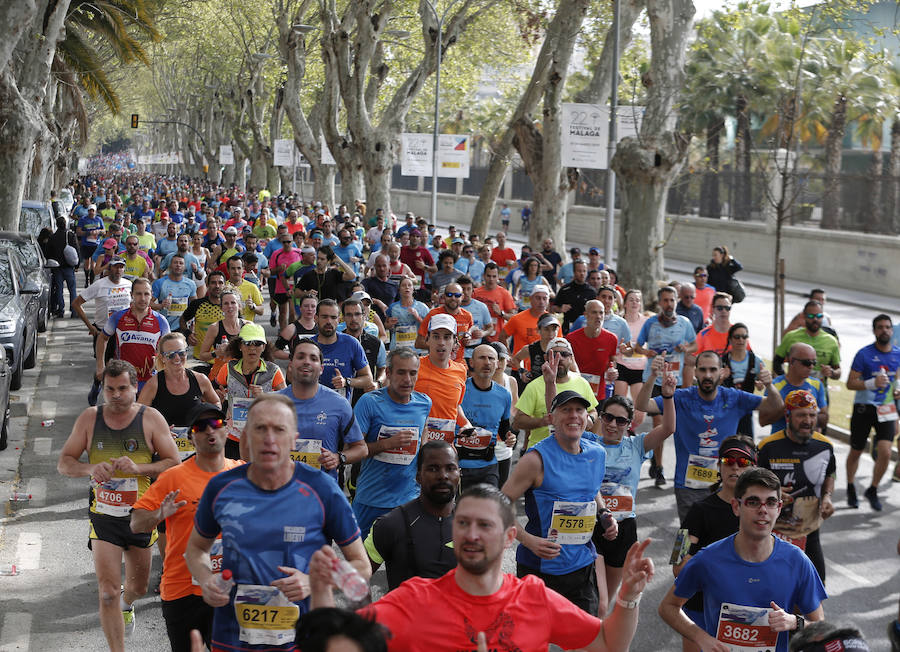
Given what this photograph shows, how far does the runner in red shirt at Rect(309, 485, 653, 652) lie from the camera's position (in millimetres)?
3759

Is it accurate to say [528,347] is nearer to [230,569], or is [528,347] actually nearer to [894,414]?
[894,414]

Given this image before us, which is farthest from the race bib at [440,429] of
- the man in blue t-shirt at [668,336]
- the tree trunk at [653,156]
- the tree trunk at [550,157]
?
the tree trunk at [550,157]

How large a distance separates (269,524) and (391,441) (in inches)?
103

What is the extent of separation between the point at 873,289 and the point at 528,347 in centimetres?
2341

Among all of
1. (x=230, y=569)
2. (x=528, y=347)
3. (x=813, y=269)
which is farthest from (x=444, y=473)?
(x=813, y=269)

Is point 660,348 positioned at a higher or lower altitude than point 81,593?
higher

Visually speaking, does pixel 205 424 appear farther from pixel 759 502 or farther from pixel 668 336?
pixel 668 336

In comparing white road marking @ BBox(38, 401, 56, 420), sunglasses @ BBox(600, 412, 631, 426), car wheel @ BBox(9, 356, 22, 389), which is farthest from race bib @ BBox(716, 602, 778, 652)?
car wheel @ BBox(9, 356, 22, 389)

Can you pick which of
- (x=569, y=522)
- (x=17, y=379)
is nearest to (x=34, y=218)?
(x=17, y=379)

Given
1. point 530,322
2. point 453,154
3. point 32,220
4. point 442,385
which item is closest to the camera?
point 442,385

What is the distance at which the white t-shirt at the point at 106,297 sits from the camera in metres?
12.9

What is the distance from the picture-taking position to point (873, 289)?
31.8 m

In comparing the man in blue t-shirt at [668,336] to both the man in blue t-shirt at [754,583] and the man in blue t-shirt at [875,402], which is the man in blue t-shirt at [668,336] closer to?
the man in blue t-shirt at [875,402]

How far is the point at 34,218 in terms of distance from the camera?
941 inches
